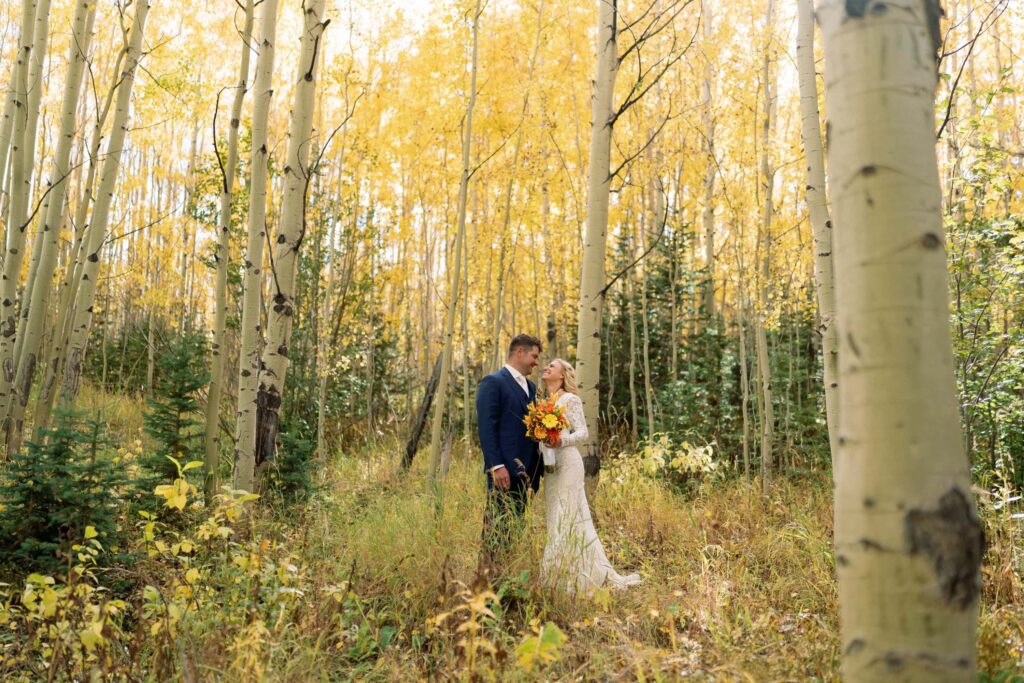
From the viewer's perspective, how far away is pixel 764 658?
259 centimetres

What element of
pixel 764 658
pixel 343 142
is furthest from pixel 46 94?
pixel 764 658

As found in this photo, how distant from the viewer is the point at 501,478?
4.40 metres

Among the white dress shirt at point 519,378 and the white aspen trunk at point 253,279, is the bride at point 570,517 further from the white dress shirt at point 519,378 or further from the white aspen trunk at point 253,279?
the white aspen trunk at point 253,279

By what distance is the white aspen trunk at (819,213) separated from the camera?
419 cm

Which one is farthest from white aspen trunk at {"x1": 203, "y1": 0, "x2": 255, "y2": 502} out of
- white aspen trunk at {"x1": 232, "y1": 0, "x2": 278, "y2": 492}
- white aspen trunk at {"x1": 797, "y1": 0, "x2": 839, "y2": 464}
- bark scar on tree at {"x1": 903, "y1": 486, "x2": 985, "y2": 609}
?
bark scar on tree at {"x1": 903, "y1": 486, "x2": 985, "y2": 609}

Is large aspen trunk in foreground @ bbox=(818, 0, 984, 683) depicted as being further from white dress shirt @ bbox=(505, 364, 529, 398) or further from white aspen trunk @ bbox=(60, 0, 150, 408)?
white aspen trunk @ bbox=(60, 0, 150, 408)

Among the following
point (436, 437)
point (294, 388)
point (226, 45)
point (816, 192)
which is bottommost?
point (436, 437)

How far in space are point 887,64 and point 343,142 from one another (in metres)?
9.16

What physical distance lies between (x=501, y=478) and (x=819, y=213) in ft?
9.16

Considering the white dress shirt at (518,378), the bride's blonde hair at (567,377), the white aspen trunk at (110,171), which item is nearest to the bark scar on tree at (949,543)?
the white dress shirt at (518,378)

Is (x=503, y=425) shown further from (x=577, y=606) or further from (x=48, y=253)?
(x=48, y=253)

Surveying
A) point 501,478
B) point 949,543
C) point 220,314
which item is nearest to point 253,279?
point 220,314

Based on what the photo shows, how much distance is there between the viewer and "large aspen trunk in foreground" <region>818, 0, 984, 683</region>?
3.72ft

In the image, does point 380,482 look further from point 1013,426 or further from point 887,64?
point 887,64
